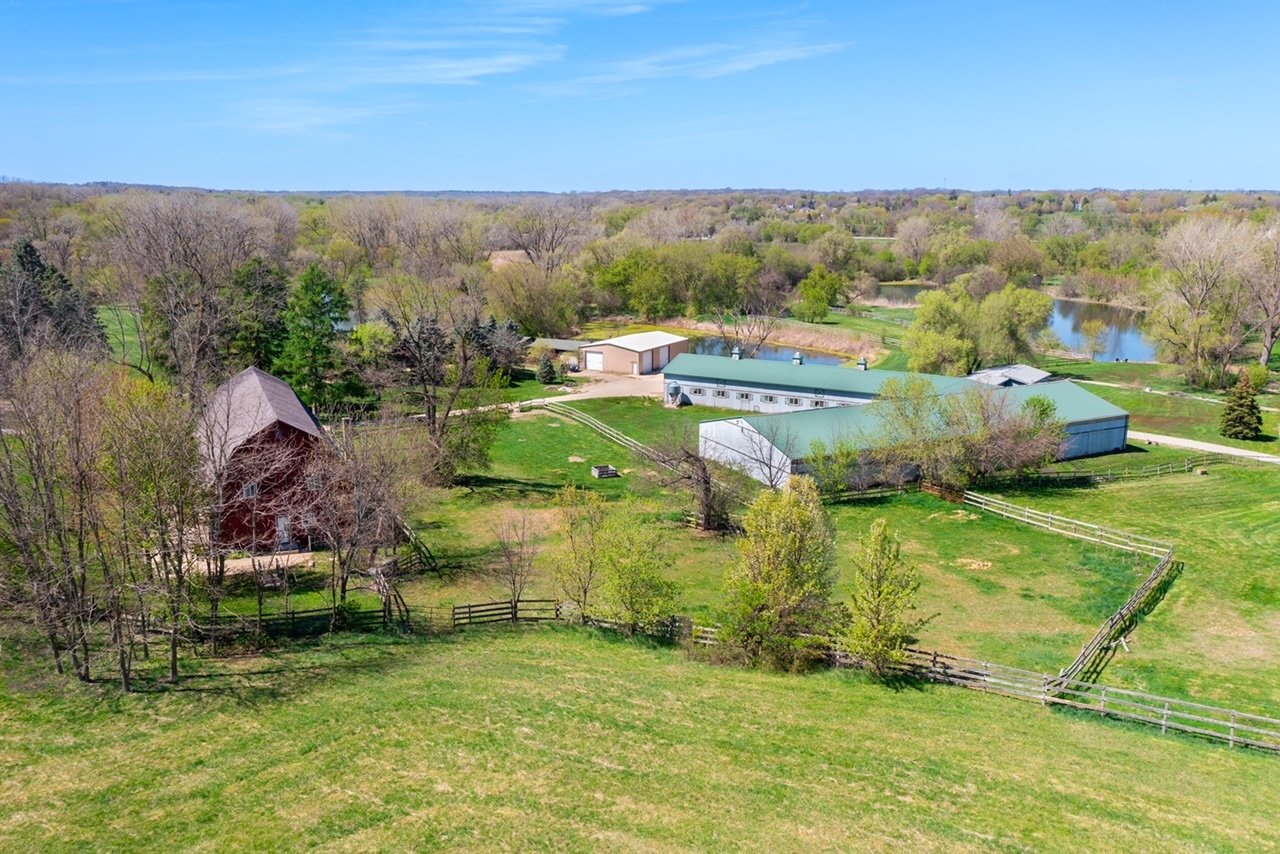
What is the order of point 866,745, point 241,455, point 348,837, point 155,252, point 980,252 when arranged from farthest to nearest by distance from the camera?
1. point 980,252
2. point 155,252
3. point 241,455
4. point 866,745
5. point 348,837

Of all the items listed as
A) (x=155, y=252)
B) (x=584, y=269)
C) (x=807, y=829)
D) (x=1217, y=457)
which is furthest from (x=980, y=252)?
(x=807, y=829)

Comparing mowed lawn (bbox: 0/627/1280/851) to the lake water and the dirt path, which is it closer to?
the dirt path

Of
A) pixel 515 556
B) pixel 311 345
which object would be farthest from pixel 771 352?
pixel 515 556

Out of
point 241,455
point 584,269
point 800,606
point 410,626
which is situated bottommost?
point 410,626

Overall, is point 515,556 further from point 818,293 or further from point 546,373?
point 818,293

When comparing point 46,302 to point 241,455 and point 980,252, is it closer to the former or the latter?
point 241,455

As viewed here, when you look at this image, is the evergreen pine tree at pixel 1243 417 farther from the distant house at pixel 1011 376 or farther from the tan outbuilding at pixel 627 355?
the tan outbuilding at pixel 627 355
